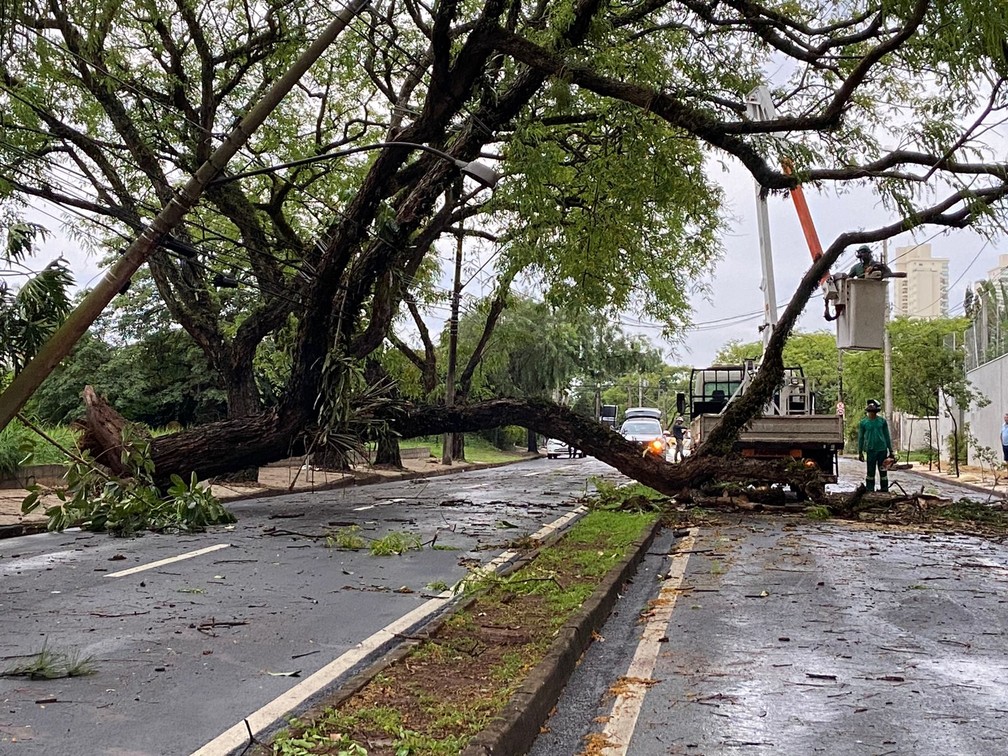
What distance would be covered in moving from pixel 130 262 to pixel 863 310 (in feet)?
33.0

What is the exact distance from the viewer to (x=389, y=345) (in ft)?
97.5

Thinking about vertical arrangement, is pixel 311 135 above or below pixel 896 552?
above

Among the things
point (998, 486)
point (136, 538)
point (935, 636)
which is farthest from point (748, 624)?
point (998, 486)

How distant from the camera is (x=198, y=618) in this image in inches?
269

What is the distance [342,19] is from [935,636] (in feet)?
22.9

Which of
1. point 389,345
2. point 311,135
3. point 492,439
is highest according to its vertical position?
point 311,135

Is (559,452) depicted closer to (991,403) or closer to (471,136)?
(991,403)

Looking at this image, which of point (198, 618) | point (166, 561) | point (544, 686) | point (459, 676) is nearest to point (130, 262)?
point (198, 618)

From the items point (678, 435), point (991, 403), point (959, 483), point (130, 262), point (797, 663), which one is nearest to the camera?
point (797, 663)

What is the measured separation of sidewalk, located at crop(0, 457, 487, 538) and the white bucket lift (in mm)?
8041

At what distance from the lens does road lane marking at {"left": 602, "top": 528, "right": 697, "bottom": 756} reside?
177 inches

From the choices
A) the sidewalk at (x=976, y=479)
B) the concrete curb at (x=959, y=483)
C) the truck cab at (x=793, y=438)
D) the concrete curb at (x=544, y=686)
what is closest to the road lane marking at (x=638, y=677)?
the concrete curb at (x=544, y=686)

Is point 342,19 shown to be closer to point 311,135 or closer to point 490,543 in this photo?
point 490,543

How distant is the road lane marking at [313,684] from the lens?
13.8ft
